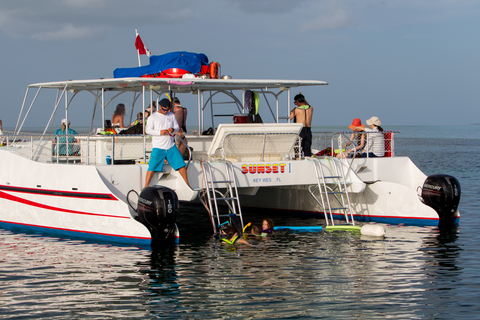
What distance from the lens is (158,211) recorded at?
1060cm

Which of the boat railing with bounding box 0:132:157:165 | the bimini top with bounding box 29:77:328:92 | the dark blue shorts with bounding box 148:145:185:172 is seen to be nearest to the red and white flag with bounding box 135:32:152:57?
the bimini top with bounding box 29:77:328:92

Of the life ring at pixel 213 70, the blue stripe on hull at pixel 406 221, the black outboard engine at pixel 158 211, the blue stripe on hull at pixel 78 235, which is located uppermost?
the life ring at pixel 213 70

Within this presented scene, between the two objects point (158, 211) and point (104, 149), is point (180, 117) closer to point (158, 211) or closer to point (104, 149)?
point (104, 149)

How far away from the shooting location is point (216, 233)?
454 inches

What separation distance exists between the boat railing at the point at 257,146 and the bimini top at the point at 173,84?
147 cm

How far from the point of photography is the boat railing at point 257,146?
1191cm

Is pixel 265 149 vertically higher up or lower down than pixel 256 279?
higher up

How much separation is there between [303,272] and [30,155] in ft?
22.4

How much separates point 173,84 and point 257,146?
2099mm

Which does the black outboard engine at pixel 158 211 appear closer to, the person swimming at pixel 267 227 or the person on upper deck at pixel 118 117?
the person swimming at pixel 267 227

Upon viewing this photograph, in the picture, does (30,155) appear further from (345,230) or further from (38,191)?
(345,230)

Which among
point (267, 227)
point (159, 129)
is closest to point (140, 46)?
point (159, 129)

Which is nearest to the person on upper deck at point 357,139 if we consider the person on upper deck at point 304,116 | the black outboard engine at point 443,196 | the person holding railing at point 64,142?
the person on upper deck at point 304,116

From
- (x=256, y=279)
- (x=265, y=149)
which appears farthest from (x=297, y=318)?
(x=265, y=149)
